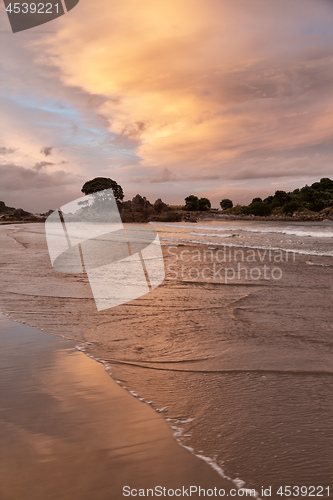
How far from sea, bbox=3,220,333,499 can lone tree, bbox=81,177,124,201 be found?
67568mm

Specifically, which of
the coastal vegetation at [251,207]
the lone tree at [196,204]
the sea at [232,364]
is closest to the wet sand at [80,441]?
the sea at [232,364]

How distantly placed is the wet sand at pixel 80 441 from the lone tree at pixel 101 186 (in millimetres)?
71713

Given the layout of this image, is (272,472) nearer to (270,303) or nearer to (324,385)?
(324,385)

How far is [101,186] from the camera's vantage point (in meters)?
73.4

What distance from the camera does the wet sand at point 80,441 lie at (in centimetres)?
198

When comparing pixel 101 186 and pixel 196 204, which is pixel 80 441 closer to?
pixel 101 186

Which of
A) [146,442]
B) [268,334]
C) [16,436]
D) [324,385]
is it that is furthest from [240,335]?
[16,436]

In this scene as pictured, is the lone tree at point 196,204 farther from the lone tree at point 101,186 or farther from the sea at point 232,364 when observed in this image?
the sea at point 232,364

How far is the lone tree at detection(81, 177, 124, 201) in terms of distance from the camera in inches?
2901

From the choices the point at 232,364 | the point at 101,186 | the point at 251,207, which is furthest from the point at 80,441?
the point at 251,207

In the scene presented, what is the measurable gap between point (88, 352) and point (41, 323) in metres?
Answer: 1.48

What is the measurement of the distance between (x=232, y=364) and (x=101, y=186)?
72.3m

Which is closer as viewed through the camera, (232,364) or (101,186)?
(232,364)

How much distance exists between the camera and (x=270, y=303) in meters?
6.49
